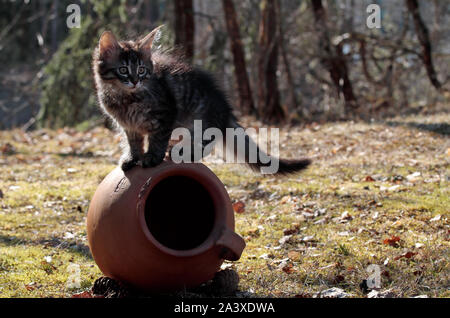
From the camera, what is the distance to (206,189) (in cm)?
366

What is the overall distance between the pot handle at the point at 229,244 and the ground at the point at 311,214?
0.40 m

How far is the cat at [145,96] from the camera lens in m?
4.01

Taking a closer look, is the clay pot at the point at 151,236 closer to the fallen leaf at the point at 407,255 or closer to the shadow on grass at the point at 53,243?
the shadow on grass at the point at 53,243

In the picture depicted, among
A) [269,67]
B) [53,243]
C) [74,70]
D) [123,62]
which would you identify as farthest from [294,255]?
[74,70]

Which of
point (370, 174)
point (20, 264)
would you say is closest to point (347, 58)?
point (370, 174)

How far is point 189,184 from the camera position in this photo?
3871 mm

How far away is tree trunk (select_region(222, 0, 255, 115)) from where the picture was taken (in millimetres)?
11875

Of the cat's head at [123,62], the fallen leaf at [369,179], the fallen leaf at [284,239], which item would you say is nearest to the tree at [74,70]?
the fallen leaf at [369,179]

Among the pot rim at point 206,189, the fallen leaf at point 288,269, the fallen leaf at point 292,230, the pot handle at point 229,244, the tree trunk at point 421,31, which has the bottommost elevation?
the fallen leaf at point 288,269

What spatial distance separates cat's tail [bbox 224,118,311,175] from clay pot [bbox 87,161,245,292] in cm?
92

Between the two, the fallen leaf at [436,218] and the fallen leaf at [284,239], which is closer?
the fallen leaf at [284,239]

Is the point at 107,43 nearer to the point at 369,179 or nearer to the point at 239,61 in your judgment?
the point at 369,179

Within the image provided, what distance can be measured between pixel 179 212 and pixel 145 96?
2.96 ft

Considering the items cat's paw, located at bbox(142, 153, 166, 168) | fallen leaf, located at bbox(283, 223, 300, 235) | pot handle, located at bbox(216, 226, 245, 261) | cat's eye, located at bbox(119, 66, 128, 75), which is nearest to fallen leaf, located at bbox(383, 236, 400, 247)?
fallen leaf, located at bbox(283, 223, 300, 235)
